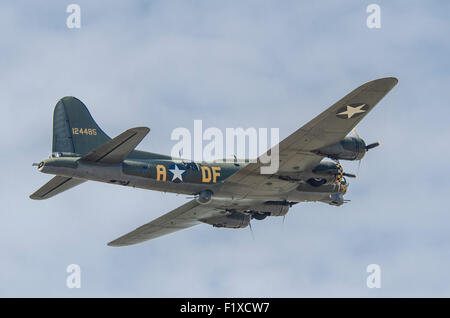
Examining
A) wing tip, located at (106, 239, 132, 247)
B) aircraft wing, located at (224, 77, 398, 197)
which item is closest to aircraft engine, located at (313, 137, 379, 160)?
aircraft wing, located at (224, 77, 398, 197)

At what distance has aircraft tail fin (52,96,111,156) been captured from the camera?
44.5 meters

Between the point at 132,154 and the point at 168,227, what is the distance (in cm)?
942

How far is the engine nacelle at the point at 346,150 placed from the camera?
43.6m

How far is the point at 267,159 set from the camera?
4378cm

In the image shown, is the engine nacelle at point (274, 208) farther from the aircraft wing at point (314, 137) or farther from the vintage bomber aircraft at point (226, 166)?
the aircraft wing at point (314, 137)

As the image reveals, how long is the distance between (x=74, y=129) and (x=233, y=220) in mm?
12103

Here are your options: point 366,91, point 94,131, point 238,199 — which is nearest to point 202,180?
point 238,199

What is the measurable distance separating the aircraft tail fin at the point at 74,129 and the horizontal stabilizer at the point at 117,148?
85.5 inches

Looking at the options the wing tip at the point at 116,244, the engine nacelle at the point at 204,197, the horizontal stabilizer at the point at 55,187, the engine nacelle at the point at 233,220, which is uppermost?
the horizontal stabilizer at the point at 55,187

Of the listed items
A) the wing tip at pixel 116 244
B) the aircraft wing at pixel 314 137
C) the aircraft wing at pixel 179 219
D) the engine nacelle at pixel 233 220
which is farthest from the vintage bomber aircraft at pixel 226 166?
the wing tip at pixel 116 244

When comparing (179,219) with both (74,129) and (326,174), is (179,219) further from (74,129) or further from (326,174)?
(326,174)

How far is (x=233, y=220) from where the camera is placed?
51.8 m

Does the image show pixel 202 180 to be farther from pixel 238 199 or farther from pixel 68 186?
pixel 68 186
